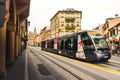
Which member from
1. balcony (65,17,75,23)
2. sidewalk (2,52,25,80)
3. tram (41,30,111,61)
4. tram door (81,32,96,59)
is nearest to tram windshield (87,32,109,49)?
tram (41,30,111,61)

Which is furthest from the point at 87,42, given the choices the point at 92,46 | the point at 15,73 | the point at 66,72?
the point at 15,73

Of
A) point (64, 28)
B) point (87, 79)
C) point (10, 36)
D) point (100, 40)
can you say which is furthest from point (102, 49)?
point (64, 28)

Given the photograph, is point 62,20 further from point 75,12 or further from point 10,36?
point 10,36

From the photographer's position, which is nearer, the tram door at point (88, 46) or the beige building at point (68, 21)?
the tram door at point (88, 46)

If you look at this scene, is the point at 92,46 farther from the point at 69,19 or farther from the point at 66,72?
the point at 69,19

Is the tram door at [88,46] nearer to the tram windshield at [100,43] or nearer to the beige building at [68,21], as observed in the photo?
the tram windshield at [100,43]

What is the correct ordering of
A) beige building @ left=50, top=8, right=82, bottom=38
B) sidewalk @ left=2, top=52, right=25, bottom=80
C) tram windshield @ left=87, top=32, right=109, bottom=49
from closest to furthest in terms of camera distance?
sidewalk @ left=2, top=52, right=25, bottom=80 < tram windshield @ left=87, top=32, right=109, bottom=49 < beige building @ left=50, top=8, right=82, bottom=38

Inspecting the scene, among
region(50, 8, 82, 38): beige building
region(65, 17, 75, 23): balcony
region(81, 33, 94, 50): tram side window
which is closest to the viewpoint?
region(81, 33, 94, 50): tram side window

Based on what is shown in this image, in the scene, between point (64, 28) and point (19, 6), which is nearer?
point (19, 6)

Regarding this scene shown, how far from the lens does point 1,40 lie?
1256 cm

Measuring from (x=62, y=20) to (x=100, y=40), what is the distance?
8271cm

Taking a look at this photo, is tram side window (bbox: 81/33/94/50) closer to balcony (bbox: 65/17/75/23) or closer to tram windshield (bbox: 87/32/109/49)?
tram windshield (bbox: 87/32/109/49)

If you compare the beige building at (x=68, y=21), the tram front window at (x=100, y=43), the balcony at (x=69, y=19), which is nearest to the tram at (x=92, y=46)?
the tram front window at (x=100, y=43)

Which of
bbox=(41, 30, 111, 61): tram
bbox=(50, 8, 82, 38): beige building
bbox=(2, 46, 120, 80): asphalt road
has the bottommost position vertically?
bbox=(2, 46, 120, 80): asphalt road
